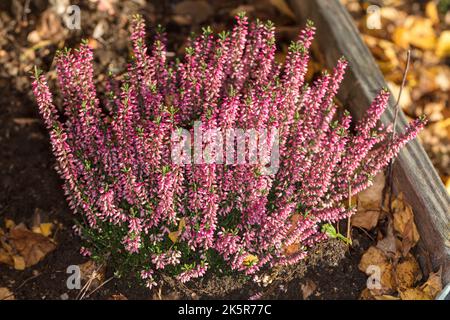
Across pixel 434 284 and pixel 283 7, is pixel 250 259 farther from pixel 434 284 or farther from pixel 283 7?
pixel 283 7

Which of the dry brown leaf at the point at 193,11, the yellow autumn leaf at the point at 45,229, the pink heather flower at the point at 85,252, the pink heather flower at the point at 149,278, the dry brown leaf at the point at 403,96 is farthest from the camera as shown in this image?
the dry brown leaf at the point at 193,11

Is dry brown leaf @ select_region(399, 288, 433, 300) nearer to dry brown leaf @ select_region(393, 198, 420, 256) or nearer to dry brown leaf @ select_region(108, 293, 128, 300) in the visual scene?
dry brown leaf @ select_region(393, 198, 420, 256)

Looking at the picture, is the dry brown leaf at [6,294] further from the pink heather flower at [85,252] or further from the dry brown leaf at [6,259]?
the pink heather flower at [85,252]

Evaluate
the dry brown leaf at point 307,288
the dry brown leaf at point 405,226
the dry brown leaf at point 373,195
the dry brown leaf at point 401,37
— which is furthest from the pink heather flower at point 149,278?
the dry brown leaf at point 401,37

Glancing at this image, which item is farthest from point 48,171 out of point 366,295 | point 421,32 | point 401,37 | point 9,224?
point 421,32

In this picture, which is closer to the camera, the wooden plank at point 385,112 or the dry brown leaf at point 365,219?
the wooden plank at point 385,112

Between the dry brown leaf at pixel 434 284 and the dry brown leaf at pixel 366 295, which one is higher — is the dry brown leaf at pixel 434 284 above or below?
above

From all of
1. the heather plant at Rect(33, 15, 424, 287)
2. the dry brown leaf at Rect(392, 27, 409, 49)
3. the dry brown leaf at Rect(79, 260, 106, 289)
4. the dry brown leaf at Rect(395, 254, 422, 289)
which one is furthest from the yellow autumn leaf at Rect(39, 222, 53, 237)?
the dry brown leaf at Rect(392, 27, 409, 49)

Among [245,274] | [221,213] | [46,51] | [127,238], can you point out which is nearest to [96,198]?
[127,238]
